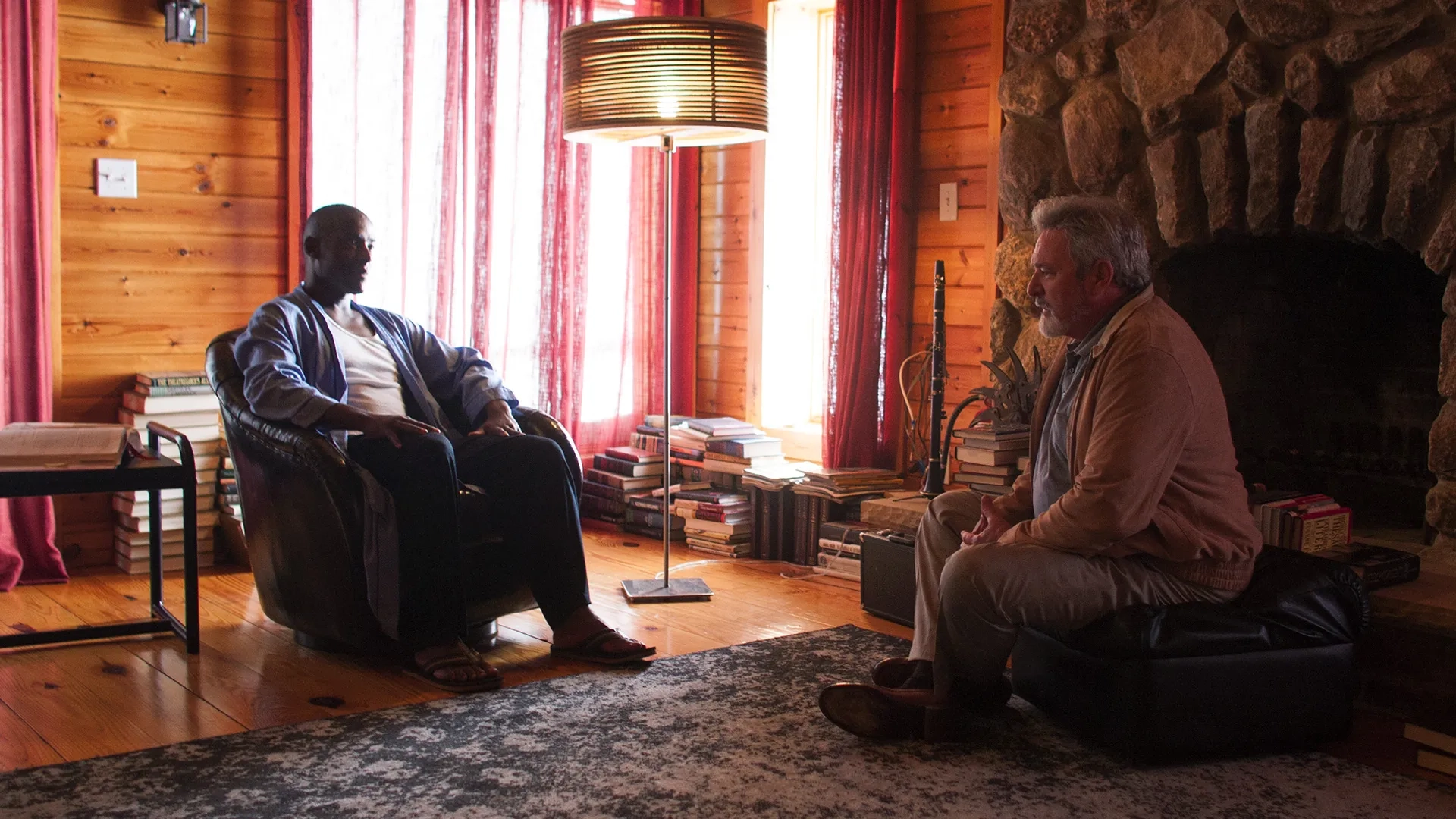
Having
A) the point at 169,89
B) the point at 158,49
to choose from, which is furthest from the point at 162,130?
the point at 158,49

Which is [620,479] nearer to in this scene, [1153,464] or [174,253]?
[174,253]

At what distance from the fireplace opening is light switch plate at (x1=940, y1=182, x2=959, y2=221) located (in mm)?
762

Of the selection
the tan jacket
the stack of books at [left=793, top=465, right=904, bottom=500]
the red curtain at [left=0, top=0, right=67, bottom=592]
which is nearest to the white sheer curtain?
the red curtain at [left=0, top=0, right=67, bottom=592]

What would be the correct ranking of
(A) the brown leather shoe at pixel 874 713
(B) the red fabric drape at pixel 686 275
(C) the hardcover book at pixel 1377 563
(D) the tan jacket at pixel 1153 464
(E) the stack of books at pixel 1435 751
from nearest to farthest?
(D) the tan jacket at pixel 1153 464 < (E) the stack of books at pixel 1435 751 < (A) the brown leather shoe at pixel 874 713 < (C) the hardcover book at pixel 1377 563 < (B) the red fabric drape at pixel 686 275

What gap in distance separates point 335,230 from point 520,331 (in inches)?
66.0

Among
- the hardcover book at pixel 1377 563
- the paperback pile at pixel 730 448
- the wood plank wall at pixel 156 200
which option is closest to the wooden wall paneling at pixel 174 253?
the wood plank wall at pixel 156 200

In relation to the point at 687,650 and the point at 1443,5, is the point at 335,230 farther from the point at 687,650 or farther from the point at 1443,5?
the point at 1443,5

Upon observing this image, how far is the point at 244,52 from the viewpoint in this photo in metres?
4.33

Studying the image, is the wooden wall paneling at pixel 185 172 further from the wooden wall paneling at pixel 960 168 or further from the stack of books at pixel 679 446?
the wooden wall paneling at pixel 960 168

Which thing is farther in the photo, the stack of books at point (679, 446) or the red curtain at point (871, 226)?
the stack of books at point (679, 446)

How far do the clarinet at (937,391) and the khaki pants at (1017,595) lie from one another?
1269 mm

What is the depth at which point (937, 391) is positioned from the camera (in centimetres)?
396

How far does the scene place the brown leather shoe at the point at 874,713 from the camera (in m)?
2.62

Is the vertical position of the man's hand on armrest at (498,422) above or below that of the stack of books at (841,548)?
above
